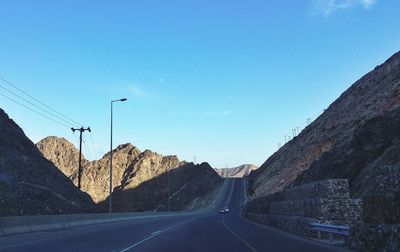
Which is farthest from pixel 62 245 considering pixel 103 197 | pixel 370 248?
pixel 103 197

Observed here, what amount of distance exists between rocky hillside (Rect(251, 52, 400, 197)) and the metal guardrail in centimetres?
270

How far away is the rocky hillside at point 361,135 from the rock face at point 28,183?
34210mm

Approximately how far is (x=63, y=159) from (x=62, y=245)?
182 metres

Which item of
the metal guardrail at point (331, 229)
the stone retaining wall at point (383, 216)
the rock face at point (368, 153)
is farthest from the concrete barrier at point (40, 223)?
the stone retaining wall at point (383, 216)

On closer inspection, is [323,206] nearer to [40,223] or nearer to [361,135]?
[40,223]

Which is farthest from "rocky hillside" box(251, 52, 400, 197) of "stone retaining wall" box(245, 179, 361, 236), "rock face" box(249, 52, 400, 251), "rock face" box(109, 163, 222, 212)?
"rock face" box(109, 163, 222, 212)

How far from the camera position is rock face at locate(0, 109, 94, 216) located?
222 feet

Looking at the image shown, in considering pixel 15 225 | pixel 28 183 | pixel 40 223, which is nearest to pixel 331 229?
pixel 15 225

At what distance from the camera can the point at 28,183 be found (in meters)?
75.9

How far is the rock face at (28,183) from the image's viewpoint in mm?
67688

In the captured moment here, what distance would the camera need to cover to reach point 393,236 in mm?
13781

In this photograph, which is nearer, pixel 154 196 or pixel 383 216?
pixel 383 216

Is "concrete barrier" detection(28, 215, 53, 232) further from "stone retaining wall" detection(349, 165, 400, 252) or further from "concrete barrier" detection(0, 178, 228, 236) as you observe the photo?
"stone retaining wall" detection(349, 165, 400, 252)

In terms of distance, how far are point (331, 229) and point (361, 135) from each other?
27912mm
